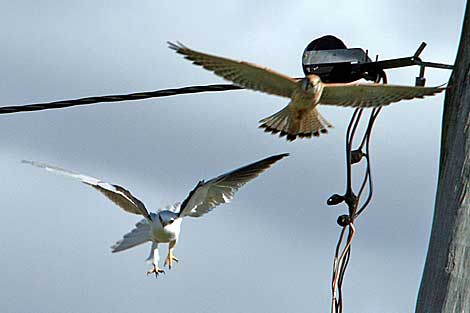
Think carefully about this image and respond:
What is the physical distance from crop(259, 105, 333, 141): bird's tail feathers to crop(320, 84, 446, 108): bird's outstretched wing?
0.79 ft

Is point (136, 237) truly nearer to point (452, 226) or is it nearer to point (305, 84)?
point (305, 84)

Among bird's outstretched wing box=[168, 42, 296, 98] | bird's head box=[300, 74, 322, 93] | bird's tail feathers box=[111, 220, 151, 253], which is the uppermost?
bird's outstretched wing box=[168, 42, 296, 98]

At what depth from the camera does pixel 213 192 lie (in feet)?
30.8

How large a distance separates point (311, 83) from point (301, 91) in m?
0.33

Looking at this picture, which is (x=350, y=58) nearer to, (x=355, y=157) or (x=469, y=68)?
(x=355, y=157)

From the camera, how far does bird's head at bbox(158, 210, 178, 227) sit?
9.40 m

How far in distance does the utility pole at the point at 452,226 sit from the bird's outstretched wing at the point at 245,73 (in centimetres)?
153

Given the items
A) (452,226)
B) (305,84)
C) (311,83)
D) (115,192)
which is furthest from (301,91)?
(115,192)

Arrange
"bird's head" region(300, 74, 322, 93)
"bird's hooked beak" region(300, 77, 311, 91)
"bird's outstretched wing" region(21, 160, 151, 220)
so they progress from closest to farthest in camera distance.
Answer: "bird's head" region(300, 74, 322, 93), "bird's hooked beak" region(300, 77, 311, 91), "bird's outstretched wing" region(21, 160, 151, 220)

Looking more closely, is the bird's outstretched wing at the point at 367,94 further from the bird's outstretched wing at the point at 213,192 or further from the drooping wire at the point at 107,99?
the bird's outstretched wing at the point at 213,192

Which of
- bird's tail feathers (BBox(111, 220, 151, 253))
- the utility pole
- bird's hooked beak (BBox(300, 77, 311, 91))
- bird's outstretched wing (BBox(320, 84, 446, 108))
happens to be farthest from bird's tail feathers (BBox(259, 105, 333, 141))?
bird's tail feathers (BBox(111, 220, 151, 253))

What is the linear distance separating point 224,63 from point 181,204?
4.42m

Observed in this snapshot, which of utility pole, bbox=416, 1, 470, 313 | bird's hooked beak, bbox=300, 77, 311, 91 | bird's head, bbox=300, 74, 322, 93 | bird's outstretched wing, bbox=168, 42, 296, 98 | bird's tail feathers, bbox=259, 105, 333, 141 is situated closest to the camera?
utility pole, bbox=416, 1, 470, 313

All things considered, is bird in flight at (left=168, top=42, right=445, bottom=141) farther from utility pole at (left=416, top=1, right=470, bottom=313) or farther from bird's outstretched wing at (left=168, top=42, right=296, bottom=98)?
utility pole at (left=416, top=1, right=470, bottom=313)
